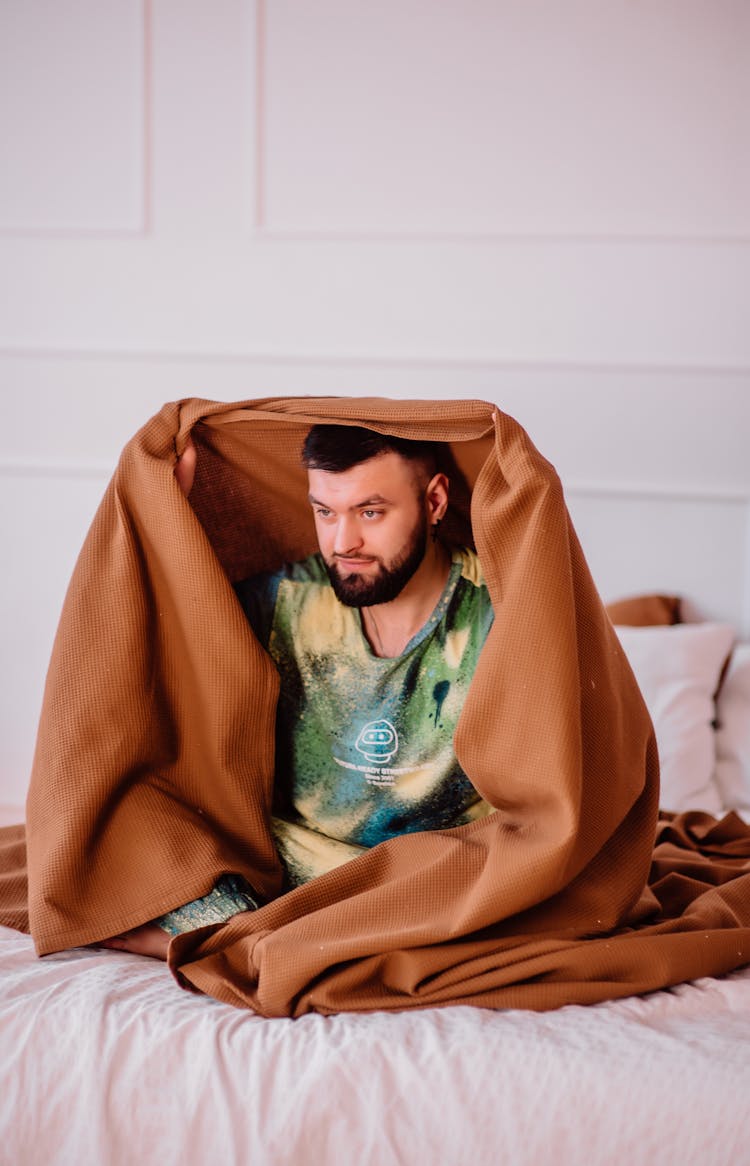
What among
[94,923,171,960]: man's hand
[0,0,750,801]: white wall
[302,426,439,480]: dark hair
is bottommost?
[94,923,171,960]: man's hand

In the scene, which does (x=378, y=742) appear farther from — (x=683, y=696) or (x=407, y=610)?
(x=683, y=696)

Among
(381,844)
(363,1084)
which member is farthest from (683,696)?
(363,1084)

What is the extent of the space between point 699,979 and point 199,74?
196 centimetres

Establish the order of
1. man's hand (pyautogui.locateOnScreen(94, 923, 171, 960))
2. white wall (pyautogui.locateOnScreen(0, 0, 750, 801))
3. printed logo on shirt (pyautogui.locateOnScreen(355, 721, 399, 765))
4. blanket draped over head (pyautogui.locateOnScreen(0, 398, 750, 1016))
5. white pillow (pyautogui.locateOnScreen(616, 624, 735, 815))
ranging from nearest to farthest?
blanket draped over head (pyautogui.locateOnScreen(0, 398, 750, 1016))
man's hand (pyautogui.locateOnScreen(94, 923, 171, 960))
printed logo on shirt (pyautogui.locateOnScreen(355, 721, 399, 765))
white pillow (pyautogui.locateOnScreen(616, 624, 735, 815))
white wall (pyautogui.locateOnScreen(0, 0, 750, 801))

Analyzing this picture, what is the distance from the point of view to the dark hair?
5.20 ft

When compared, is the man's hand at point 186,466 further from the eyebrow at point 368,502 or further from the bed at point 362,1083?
the bed at point 362,1083

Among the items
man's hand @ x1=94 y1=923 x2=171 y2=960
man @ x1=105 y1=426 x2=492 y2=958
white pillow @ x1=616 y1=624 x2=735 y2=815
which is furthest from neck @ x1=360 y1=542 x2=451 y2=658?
white pillow @ x1=616 y1=624 x2=735 y2=815

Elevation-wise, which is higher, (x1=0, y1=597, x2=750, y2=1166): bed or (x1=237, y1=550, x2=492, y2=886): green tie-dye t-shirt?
(x1=237, y1=550, x2=492, y2=886): green tie-dye t-shirt

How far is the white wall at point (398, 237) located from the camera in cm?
239

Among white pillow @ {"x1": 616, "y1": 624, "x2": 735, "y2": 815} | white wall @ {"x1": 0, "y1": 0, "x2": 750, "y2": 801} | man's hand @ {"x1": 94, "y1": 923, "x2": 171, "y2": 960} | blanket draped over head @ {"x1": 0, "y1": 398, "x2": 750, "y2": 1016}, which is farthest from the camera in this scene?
white wall @ {"x1": 0, "y1": 0, "x2": 750, "y2": 801}

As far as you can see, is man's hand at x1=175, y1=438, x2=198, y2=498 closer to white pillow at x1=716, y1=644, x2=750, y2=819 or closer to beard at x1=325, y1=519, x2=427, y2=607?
beard at x1=325, y1=519, x2=427, y2=607

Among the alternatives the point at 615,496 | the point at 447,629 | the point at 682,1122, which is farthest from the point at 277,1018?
the point at 615,496

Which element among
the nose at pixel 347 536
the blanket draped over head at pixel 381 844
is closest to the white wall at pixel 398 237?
the blanket draped over head at pixel 381 844

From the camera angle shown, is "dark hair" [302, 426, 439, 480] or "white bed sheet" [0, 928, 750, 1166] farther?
"dark hair" [302, 426, 439, 480]
